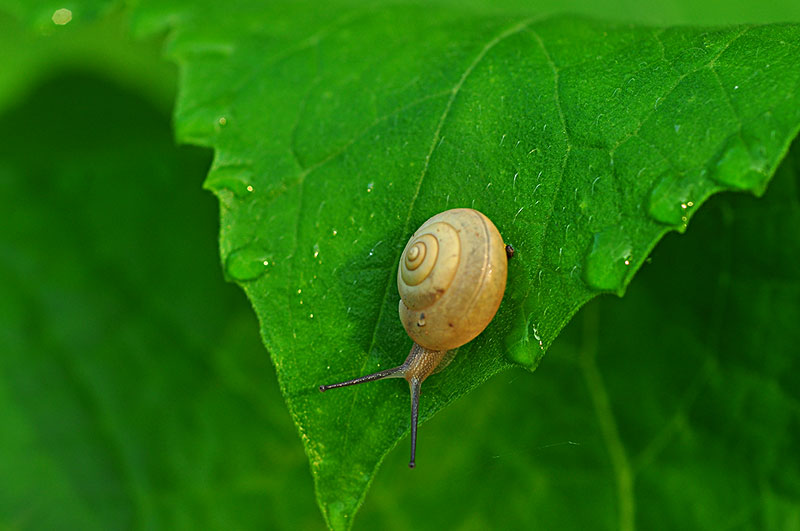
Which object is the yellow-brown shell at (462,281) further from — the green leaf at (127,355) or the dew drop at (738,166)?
the green leaf at (127,355)

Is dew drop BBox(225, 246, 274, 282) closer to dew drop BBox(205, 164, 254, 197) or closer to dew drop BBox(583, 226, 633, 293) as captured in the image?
dew drop BBox(205, 164, 254, 197)

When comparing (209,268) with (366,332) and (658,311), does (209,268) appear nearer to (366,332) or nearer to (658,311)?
(366,332)

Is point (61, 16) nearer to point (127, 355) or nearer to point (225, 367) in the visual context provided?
point (127, 355)

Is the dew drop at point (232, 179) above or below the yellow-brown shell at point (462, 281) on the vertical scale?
above

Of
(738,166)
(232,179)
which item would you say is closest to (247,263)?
(232,179)

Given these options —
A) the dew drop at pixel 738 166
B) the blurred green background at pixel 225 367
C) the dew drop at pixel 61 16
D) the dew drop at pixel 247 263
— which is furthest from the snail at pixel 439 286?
the dew drop at pixel 61 16

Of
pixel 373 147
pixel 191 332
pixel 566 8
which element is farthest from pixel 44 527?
pixel 566 8
